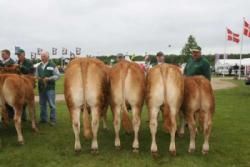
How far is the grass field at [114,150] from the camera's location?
23.2ft

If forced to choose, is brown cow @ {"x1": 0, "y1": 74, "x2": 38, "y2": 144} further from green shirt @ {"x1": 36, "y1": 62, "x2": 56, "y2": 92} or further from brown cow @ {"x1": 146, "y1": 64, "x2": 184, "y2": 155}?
brown cow @ {"x1": 146, "y1": 64, "x2": 184, "y2": 155}

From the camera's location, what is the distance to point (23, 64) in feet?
35.9

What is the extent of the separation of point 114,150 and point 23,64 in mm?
4624

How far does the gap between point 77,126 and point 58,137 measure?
6.46 feet

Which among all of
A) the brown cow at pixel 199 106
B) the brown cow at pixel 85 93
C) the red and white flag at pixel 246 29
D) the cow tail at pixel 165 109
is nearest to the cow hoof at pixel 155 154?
the cow tail at pixel 165 109

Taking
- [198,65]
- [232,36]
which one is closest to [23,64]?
[198,65]

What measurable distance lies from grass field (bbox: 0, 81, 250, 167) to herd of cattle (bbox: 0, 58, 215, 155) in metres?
0.26

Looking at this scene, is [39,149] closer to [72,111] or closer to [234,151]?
[72,111]

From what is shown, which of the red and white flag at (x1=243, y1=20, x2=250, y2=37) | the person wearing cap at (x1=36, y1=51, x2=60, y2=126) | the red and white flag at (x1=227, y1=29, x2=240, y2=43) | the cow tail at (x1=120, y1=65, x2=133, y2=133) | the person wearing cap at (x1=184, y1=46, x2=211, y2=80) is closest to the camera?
the cow tail at (x1=120, y1=65, x2=133, y2=133)

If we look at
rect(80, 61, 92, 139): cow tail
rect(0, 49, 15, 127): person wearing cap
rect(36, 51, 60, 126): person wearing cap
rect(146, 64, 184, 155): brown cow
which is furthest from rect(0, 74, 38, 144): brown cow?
rect(146, 64, 184, 155): brown cow

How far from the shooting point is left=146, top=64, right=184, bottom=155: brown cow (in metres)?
7.21

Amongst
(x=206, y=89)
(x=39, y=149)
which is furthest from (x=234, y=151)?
(x=39, y=149)

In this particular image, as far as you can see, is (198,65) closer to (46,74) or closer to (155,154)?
(155,154)

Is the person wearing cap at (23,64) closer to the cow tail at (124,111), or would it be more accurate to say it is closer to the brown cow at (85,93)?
the brown cow at (85,93)
